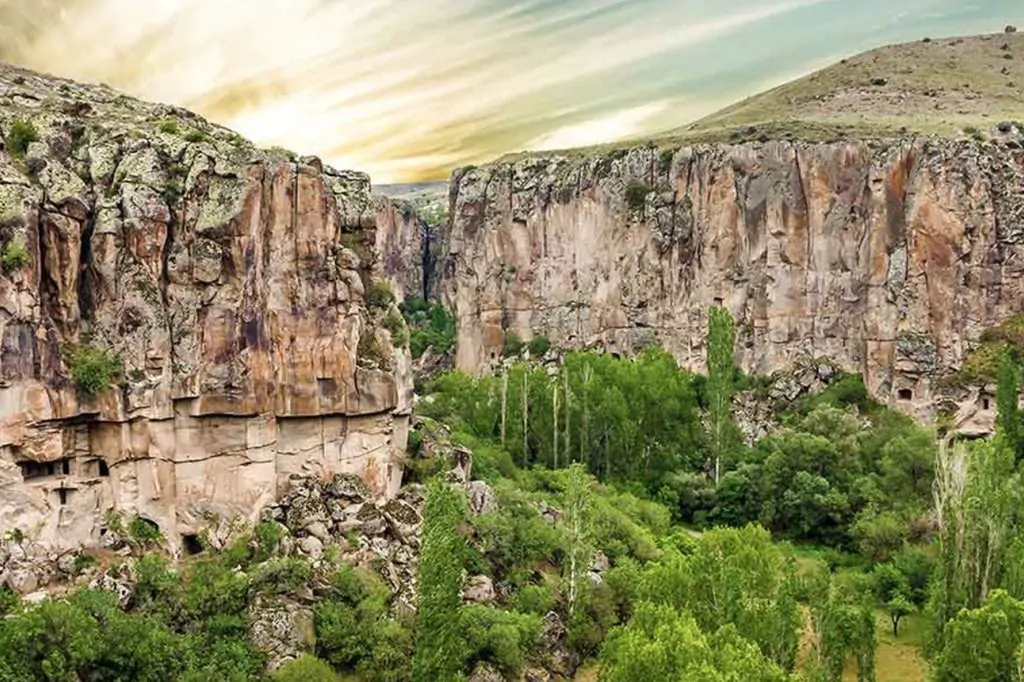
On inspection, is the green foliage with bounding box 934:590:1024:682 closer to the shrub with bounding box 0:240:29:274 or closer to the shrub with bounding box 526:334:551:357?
the shrub with bounding box 0:240:29:274

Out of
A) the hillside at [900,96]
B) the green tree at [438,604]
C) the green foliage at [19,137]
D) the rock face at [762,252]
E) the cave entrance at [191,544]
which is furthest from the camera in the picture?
the hillside at [900,96]

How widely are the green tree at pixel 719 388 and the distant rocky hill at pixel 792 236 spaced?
51.8ft

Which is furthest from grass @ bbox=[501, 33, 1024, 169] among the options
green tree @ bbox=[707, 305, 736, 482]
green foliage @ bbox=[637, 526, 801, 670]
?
green foliage @ bbox=[637, 526, 801, 670]

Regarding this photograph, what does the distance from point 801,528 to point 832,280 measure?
1074 inches

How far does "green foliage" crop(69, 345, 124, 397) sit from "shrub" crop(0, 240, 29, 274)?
131 inches

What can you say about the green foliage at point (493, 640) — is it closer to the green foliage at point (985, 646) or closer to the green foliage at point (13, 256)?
the green foliage at point (985, 646)

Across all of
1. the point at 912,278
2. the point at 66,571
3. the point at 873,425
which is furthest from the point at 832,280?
the point at 66,571

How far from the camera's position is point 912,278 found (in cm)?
7588

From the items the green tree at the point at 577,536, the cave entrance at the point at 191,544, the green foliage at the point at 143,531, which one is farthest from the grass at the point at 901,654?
the green foliage at the point at 143,531

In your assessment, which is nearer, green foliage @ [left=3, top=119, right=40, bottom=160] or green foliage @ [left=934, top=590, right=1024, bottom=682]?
green foliage @ [left=934, top=590, right=1024, bottom=682]

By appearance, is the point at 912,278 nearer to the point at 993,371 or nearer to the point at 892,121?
the point at 993,371

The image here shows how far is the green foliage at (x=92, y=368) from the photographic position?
36.0 meters

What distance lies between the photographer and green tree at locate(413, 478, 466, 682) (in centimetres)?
3166

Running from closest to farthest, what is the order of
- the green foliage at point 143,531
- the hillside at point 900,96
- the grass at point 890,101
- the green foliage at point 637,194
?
the green foliage at point 143,531
the grass at point 890,101
the hillside at point 900,96
the green foliage at point 637,194
